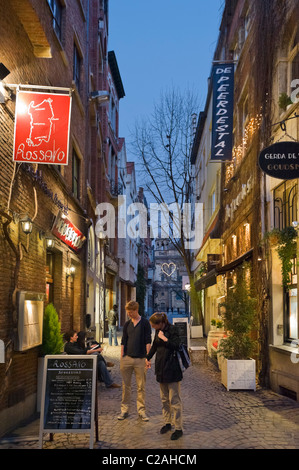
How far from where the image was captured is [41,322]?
8.90 metres

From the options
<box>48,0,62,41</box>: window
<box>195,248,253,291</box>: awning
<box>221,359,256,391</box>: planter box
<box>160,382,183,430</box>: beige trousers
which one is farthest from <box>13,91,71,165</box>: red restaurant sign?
<box>195,248,253,291</box>: awning

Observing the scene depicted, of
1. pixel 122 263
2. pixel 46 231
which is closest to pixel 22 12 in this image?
pixel 46 231

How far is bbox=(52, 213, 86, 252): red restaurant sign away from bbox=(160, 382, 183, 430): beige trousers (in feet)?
16.3

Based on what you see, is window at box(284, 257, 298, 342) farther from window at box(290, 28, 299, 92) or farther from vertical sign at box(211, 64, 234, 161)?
vertical sign at box(211, 64, 234, 161)

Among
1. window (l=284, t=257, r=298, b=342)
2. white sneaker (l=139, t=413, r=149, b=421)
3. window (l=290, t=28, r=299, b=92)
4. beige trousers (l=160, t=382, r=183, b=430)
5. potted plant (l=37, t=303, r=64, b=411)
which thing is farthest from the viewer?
window (l=290, t=28, r=299, b=92)

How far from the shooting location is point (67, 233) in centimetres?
1278

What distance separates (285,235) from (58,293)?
561 cm

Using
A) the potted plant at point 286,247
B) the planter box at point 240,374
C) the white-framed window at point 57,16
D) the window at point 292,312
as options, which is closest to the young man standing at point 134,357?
the planter box at point 240,374

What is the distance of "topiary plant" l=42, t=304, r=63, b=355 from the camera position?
923 cm

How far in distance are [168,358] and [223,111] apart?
989 centimetres

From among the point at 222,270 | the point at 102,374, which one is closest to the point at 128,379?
the point at 102,374

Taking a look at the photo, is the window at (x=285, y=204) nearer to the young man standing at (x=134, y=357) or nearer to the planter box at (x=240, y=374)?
the planter box at (x=240, y=374)

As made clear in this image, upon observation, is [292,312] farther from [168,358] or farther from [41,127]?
[41,127]
